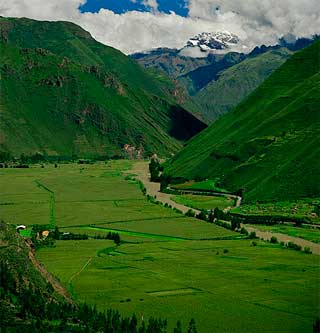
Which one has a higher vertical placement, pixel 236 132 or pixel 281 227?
pixel 236 132

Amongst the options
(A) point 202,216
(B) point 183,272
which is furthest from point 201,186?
(B) point 183,272

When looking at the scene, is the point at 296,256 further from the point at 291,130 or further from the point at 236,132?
the point at 236,132

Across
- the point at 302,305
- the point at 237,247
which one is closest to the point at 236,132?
the point at 237,247

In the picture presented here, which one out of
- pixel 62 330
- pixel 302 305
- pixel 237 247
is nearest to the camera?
pixel 62 330

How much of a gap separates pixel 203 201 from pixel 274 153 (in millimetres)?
23871

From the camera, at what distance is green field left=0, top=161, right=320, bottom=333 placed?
2261 inches

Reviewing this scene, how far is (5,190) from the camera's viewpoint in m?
165

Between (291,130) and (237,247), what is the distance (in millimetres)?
84390

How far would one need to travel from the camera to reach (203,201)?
148125mm

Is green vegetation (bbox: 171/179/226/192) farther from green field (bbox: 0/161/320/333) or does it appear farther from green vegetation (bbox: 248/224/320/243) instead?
green vegetation (bbox: 248/224/320/243)

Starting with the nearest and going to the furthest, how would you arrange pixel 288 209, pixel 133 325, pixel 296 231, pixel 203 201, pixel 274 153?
1. pixel 133 325
2. pixel 296 231
3. pixel 288 209
4. pixel 203 201
5. pixel 274 153

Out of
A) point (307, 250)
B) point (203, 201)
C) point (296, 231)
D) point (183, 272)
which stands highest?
point (307, 250)

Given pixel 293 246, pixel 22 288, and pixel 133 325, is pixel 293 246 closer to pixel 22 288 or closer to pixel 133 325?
pixel 22 288

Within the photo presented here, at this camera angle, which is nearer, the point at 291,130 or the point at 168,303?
the point at 168,303
